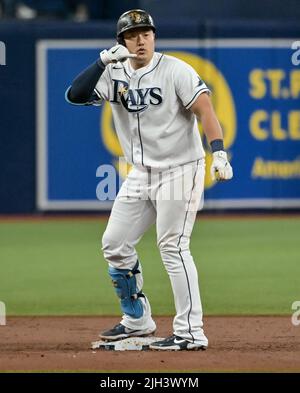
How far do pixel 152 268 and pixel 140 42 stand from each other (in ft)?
15.3

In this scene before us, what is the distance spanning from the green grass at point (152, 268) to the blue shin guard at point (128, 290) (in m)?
1.51

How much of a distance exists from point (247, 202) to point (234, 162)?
600mm

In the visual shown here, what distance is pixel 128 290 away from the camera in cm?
696

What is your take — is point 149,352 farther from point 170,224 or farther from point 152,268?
point 152,268

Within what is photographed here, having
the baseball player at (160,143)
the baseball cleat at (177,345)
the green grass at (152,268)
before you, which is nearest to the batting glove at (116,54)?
the baseball player at (160,143)

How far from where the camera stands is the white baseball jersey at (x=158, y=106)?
6633 mm

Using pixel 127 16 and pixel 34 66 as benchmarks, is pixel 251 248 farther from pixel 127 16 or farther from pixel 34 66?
pixel 127 16

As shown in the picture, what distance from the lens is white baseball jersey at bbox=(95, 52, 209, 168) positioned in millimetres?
6633

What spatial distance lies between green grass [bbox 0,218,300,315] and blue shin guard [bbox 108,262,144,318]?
151cm

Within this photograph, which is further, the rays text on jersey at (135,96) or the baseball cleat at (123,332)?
the baseball cleat at (123,332)

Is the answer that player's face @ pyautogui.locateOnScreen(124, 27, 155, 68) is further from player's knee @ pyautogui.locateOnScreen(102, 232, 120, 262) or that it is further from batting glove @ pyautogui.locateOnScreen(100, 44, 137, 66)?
player's knee @ pyautogui.locateOnScreen(102, 232, 120, 262)

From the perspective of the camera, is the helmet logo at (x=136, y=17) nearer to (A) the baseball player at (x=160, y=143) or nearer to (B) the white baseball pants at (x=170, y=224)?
(A) the baseball player at (x=160, y=143)

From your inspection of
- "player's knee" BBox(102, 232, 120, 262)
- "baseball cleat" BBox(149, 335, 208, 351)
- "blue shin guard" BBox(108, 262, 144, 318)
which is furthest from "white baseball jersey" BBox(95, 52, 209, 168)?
"baseball cleat" BBox(149, 335, 208, 351)

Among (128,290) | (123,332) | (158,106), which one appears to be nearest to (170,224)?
(128,290)
